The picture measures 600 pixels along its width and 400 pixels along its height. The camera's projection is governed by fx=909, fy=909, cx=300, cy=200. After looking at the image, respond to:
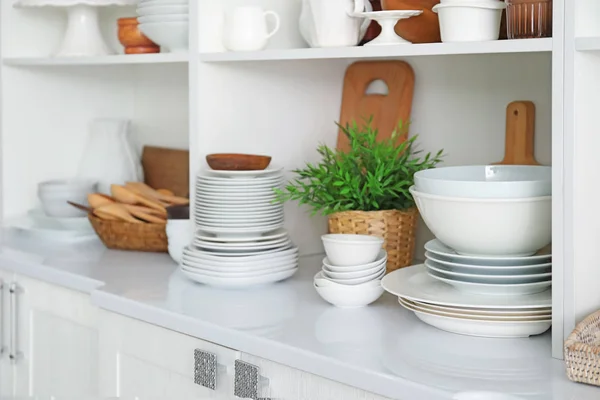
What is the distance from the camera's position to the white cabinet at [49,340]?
75.3 inches

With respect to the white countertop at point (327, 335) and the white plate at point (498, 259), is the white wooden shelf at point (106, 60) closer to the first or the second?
the white countertop at point (327, 335)

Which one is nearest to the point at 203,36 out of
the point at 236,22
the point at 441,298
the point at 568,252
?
the point at 236,22

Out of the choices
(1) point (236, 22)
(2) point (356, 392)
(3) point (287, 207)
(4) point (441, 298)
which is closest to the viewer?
(2) point (356, 392)

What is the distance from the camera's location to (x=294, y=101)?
209 centimetres

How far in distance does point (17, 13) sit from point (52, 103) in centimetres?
26

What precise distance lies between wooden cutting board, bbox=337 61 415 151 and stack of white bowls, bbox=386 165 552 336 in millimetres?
515

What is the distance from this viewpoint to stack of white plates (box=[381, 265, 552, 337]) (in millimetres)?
1425

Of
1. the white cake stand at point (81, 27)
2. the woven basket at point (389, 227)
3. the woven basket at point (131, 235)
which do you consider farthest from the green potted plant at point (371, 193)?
the white cake stand at point (81, 27)

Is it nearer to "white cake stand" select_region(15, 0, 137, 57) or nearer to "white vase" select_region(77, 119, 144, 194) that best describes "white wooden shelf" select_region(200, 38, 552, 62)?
"white cake stand" select_region(15, 0, 137, 57)

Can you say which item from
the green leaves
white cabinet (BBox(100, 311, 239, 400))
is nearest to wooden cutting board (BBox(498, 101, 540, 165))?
the green leaves

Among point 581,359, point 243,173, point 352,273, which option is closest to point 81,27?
point 243,173

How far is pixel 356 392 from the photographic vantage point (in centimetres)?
131

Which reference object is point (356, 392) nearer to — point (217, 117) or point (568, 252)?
point (568, 252)

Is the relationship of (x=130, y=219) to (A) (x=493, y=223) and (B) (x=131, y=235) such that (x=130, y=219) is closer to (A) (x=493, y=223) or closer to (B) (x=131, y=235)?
(B) (x=131, y=235)
